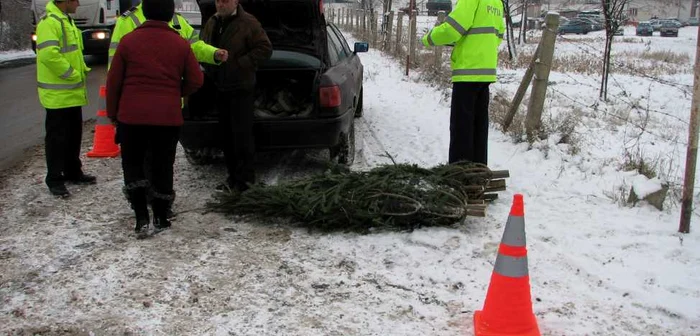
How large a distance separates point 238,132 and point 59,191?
5.71 feet

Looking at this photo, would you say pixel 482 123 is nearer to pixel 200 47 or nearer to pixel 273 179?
pixel 273 179

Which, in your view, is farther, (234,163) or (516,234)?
(234,163)

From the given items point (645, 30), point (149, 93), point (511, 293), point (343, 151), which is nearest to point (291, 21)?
point (343, 151)

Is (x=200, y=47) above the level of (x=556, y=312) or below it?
above

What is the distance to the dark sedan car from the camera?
5434 millimetres

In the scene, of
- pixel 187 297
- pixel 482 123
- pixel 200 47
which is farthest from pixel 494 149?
pixel 187 297

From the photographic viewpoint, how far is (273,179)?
589 centimetres

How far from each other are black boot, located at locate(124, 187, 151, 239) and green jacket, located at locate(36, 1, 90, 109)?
5.04 feet

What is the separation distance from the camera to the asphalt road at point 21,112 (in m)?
7.31

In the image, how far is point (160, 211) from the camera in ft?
14.8

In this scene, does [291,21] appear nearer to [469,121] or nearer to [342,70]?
[342,70]

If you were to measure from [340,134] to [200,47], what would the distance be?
1568 millimetres

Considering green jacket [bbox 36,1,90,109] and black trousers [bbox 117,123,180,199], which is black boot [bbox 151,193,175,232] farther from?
green jacket [bbox 36,1,90,109]

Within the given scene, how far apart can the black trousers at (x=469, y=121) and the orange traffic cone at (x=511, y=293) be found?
2.33 m
